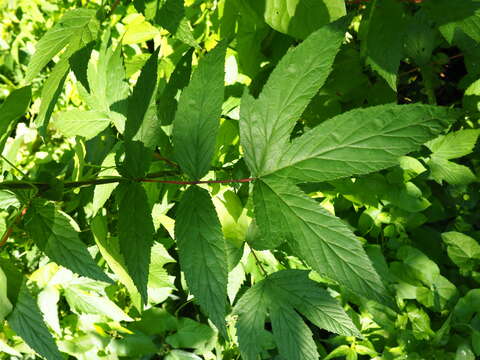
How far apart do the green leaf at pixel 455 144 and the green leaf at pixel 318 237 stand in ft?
2.97

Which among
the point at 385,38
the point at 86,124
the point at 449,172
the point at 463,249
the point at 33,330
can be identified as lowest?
the point at 463,249

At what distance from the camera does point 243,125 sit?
66 cm

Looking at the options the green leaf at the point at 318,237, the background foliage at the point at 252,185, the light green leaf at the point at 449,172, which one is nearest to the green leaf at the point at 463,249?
the background foliage at the point at 252,185

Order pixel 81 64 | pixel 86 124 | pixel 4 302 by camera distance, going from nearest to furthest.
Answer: pixel 4 302 → pixel 81 64 → pixel 86 124

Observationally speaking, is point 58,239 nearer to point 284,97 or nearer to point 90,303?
point 284,97

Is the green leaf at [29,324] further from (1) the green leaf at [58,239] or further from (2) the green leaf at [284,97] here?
(2) the green leaf at [284,97]

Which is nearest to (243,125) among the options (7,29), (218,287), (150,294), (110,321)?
(218,287)

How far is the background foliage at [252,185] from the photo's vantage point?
0.60 m

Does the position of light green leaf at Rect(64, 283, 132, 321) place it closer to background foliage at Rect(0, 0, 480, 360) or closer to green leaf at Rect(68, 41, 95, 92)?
background foliage at Rect(0, 0, 480, 360)

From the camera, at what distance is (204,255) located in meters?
0.66

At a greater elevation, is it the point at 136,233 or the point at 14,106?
the point at 14,106

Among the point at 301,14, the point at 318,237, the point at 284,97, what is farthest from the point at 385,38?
the point at 318,237

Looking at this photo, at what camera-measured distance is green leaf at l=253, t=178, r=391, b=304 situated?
21.7 inches

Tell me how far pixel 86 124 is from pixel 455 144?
3.49ft
